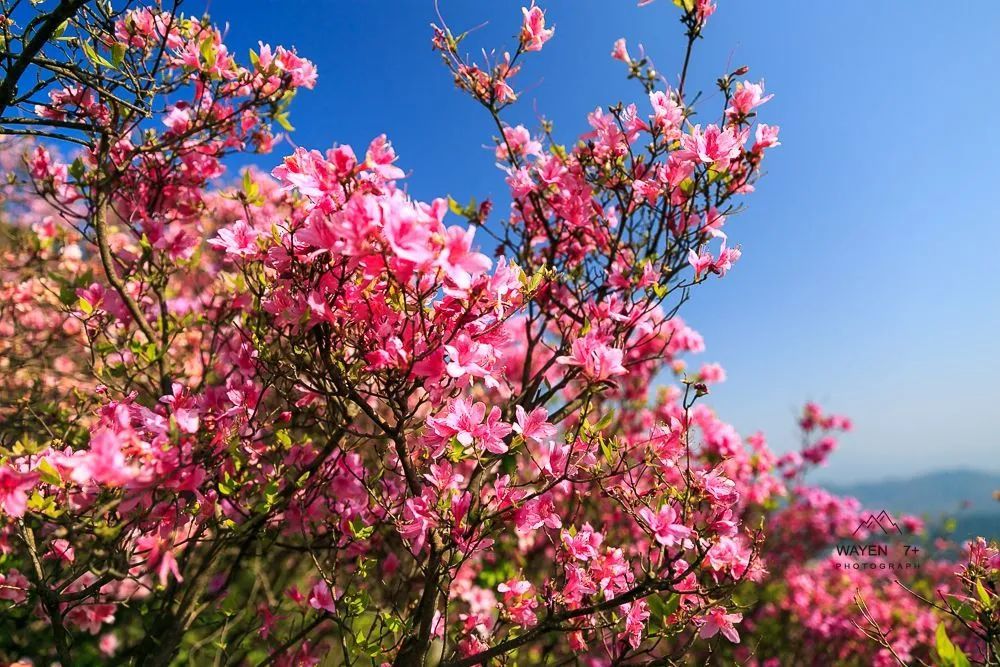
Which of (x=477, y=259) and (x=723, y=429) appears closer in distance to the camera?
(x=477, y=259)

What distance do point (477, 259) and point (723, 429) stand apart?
4226 millimetres

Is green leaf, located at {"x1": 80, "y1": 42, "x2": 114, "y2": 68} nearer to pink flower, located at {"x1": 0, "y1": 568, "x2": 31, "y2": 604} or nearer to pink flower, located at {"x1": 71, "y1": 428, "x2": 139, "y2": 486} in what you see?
pink flower, located at {"x1": 71, "y1": 428, "x2": 139, "y2": 486}

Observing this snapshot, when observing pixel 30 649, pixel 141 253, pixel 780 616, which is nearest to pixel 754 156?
pixel 141 253

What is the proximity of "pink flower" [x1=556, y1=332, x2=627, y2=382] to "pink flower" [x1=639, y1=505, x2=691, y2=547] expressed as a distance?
0.54m

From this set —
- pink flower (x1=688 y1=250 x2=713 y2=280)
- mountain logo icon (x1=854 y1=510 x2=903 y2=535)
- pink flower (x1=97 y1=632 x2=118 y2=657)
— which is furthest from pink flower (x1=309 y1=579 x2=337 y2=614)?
mountain logo icon (x1=854 y1=510 x2=903 y2=535)

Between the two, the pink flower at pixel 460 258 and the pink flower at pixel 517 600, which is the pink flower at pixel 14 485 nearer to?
the pink flower at pixel 460 258

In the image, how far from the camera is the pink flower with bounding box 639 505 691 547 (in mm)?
1852

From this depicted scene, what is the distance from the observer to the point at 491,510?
1965 mm

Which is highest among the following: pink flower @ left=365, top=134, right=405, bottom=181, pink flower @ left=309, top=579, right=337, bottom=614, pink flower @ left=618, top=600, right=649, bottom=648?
pink flower @ left=365, top=134, right=405, bottom=181

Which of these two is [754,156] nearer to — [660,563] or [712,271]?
[712,271]

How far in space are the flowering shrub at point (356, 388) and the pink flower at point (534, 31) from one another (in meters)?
0.02

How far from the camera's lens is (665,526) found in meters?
1.90

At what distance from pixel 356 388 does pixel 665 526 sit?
1221 millimetres

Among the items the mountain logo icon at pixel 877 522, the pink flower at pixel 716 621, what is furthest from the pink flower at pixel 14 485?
the mountain logo icon at pixel 877 522
